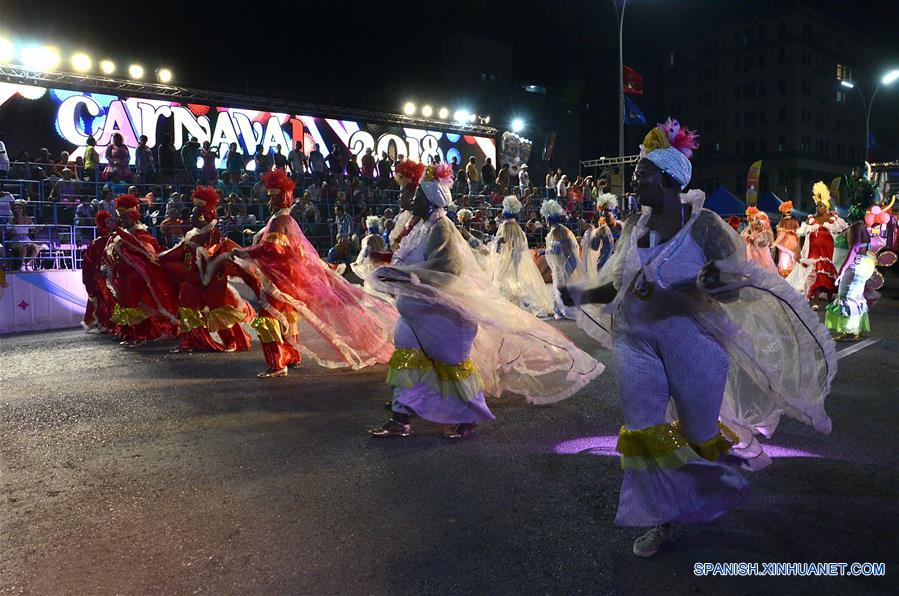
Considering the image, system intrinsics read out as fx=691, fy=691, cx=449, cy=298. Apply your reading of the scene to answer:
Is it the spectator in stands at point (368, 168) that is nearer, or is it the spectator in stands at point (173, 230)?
the spectator in stands at point (173, 230)

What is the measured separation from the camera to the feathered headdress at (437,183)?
5.32 meters

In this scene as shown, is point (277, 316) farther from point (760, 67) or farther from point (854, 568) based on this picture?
point (760, 67)

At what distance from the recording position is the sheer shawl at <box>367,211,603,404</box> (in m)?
5.18

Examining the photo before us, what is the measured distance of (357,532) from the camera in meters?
3.61

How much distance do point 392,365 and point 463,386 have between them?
580mm

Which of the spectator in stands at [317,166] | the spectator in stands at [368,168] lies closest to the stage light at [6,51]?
the spectator in stands at [317,166]

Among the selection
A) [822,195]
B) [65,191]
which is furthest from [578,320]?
[65,191]

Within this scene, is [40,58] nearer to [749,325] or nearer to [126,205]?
[126,205]

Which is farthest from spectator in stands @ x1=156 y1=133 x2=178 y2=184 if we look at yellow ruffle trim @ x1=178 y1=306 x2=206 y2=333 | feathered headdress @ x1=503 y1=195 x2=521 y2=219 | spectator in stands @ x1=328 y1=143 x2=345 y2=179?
feathered headdress @ x1=503 y1=195 x2=521 y2=219

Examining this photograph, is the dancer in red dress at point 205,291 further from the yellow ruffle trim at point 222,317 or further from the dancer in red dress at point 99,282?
the dancer in red dress at point 99,282

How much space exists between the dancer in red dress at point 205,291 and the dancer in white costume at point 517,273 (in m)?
4.90

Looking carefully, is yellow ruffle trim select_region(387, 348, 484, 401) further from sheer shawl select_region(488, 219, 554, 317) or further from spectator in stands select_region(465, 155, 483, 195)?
spectator in stands select_region(465, 155, 483, 195)

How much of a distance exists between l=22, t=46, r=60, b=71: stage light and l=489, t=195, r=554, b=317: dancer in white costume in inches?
483

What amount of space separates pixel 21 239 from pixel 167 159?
4965mm
